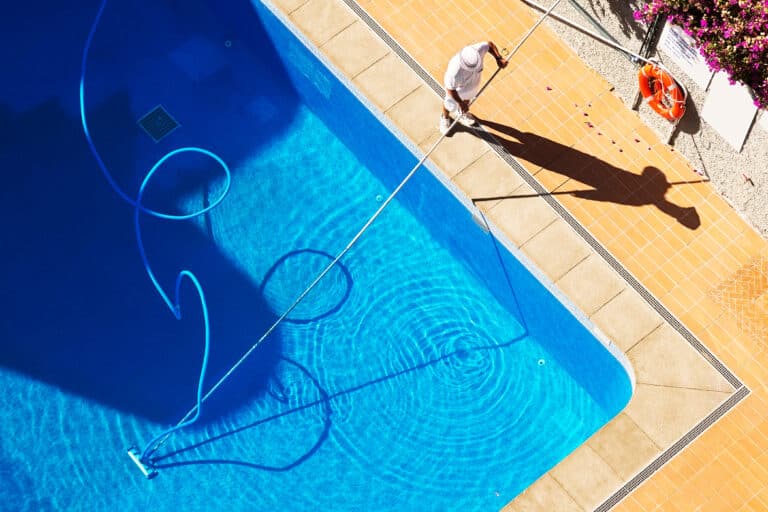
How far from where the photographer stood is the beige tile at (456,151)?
879cm

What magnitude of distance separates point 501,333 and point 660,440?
1.83 meters

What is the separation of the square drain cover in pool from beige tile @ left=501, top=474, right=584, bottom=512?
16.7ft

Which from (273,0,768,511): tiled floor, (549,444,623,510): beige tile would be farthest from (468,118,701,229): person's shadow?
(549,444,623,510): beige tile

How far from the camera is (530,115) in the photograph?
29.7 ft

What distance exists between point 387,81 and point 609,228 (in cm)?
251

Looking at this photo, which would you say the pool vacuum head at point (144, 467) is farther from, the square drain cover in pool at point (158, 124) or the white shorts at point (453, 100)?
the white shorts at point (453, 100)

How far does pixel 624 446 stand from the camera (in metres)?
7.95

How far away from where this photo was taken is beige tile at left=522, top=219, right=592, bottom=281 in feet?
27.7

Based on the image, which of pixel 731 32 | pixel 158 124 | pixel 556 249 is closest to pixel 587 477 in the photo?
pixel 556 249

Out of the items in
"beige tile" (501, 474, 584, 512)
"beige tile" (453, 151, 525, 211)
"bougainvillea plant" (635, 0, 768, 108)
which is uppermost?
"bougainvillea plant" (635, 0, 768, 108)

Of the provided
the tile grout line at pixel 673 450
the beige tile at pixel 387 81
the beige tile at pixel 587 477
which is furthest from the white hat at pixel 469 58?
the tile grout line at pixel 673 450

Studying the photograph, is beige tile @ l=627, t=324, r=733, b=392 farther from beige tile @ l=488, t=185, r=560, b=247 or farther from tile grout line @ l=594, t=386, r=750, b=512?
beige tile @ l=488, t=185, r=560, b=247

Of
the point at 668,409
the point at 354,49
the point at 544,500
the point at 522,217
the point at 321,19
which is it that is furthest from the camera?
the point at 321,19

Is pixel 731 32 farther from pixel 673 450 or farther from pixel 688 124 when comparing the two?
pixel 673 450
